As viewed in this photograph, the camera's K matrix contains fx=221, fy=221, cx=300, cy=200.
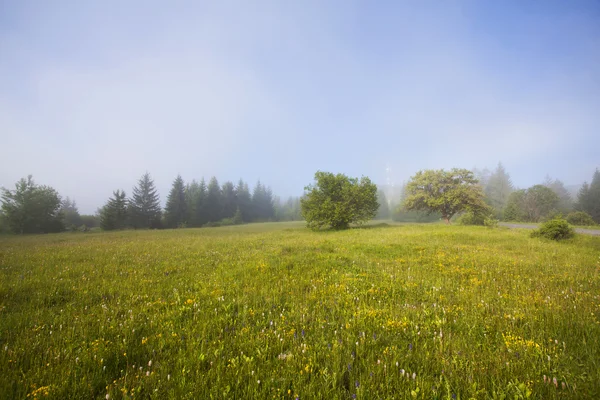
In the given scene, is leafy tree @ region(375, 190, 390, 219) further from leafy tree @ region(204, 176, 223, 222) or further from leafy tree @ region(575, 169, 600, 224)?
leafy tree @ region(204, 176, 223, 222)

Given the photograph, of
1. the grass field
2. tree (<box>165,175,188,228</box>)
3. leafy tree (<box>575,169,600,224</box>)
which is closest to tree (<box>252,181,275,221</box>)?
tree (<box>165,175,188,228</box>)

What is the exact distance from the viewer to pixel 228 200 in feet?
260

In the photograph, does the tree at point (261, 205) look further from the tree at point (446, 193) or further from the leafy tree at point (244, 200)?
the tree at point (446, 193)

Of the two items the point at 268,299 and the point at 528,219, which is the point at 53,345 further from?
the point at 528,219

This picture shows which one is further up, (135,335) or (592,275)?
(135,335)

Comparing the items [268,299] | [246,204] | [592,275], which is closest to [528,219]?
[592,275]

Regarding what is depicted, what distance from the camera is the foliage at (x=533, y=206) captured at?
50.5 m

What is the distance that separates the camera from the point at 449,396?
102 inches

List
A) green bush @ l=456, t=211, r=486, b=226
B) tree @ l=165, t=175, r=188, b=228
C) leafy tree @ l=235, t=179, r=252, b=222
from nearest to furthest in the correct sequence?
1. green bush @ l=456, t=211, r=486, b=226
2. tree @ l=165, t=175, r=188, b=228
3. leafy tree @ l=235, t=179, r=252, b=222

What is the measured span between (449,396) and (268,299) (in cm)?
393

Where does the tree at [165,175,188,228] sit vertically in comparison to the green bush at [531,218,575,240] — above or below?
above

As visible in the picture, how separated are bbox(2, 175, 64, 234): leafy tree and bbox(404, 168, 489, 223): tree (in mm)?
71576

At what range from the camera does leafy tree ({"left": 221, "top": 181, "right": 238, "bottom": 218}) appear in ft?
254

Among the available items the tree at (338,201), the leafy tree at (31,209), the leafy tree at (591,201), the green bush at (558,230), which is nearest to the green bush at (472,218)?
the tree at (338,201)
